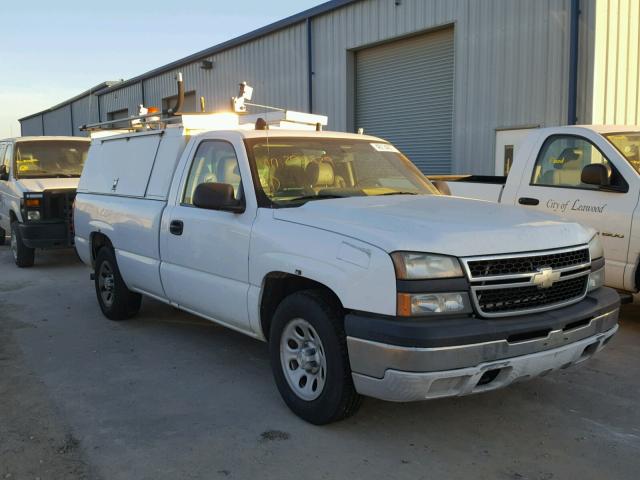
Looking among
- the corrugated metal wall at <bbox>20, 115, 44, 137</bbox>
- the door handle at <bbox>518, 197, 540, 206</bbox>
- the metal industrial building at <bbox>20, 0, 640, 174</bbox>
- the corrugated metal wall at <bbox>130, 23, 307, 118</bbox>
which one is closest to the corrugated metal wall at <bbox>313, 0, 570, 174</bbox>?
the metal industrial building at <bbox>20, 0, 640, 174</bbox>

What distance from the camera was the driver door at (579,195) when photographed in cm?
567

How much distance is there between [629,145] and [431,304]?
389 cm

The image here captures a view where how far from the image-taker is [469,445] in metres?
3.57

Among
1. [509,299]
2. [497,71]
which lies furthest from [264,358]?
[497,71]

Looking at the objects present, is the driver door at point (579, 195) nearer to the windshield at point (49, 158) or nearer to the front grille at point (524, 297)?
the front grille at point (524, 297)

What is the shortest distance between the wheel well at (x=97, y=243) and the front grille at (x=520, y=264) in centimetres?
434

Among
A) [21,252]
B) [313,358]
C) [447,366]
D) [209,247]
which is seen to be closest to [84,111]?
[21,252]

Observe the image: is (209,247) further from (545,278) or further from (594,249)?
(594,249)

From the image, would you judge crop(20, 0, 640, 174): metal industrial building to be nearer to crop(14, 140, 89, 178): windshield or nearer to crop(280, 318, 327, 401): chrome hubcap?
crop(14, 140, 89, 178): windshield

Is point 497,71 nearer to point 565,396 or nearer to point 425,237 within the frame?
point 565,396

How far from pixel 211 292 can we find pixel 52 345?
2.04 m

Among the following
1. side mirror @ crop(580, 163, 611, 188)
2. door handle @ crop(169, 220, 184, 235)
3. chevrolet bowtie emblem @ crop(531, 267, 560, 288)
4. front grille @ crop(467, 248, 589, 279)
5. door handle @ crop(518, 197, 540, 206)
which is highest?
side mirror @ crop(580, 163, 611, 188)

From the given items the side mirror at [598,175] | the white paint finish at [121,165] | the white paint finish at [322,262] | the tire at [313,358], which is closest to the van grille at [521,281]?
the white paint finish at [322,262]

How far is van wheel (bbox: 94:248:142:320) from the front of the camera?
634cm
